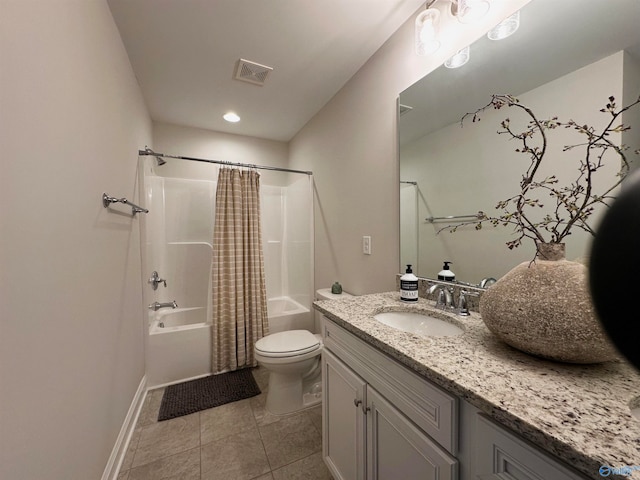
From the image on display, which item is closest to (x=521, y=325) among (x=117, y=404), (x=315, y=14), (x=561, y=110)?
(x=561, y=110)

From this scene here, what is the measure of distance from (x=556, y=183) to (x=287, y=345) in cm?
161

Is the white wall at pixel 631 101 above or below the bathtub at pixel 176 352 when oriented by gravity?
above

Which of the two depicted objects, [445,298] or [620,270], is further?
[445,298]

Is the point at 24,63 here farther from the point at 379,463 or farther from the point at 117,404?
the point at 379,463

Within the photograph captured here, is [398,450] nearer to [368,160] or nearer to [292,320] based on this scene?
[368,160]

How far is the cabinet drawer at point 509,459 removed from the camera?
0.49 m

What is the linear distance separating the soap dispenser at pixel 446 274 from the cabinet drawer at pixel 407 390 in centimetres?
56

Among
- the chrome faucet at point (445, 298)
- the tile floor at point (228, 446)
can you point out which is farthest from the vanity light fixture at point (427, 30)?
the tile floor at point (228, 446)

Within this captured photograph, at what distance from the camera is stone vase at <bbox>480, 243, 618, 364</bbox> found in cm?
64

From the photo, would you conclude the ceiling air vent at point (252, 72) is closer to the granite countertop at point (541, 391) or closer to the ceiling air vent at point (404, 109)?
the ceiling air vent at point (404, 109)

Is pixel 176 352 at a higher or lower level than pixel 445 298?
lower

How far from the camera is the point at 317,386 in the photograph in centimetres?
196

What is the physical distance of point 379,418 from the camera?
899mm

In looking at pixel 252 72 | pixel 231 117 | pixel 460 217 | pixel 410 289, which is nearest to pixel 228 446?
pixel 410 289
